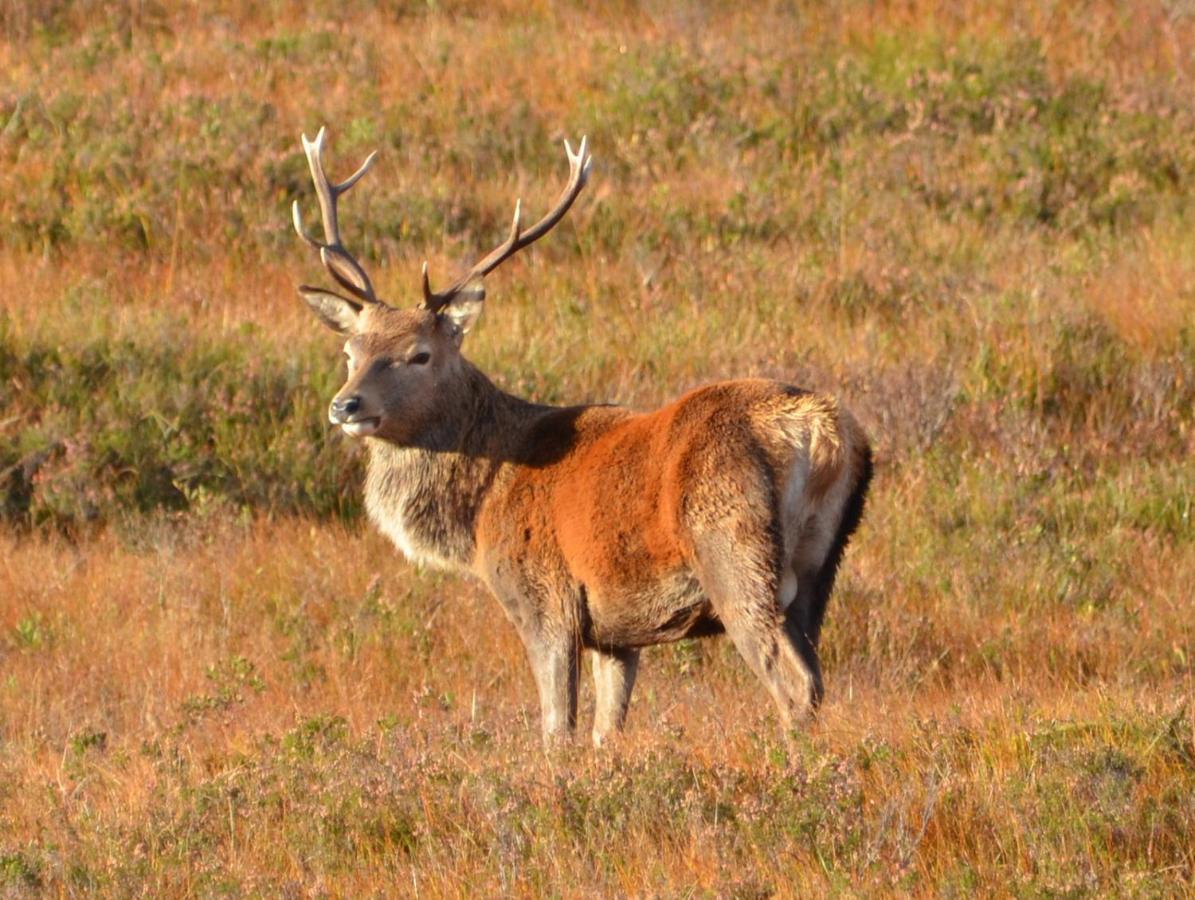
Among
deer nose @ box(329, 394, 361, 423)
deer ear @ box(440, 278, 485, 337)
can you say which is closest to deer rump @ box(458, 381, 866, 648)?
deer nose @ box(329, 394, 361, 423)

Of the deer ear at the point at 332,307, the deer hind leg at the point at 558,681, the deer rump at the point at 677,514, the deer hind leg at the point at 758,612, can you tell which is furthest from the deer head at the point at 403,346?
the deer hind leg at the point at 758,612

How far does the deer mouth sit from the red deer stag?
0.01m

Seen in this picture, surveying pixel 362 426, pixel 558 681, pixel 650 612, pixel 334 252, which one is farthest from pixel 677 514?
pixel 334 252

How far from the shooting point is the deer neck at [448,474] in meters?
7.68

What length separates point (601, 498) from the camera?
23.1 feet

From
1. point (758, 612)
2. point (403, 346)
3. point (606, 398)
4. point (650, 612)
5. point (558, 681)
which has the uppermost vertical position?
point (403, 346)

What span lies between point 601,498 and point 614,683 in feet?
2.61

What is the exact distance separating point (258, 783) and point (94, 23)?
1218 cm

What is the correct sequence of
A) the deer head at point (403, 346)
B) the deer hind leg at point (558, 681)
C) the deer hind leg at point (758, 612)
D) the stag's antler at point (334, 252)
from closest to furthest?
the deer hind leg at point (758, 612) < the deer hind leg at point (558, 681) < the deer head at point (403, 346) < the stag's antler at point (334, 252)

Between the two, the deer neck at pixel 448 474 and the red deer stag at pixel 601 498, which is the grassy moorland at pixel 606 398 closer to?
the red deer stag at pixel 601 498

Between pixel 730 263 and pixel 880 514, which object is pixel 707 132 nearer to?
pixel 730 263

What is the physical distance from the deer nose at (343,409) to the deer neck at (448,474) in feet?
1.63

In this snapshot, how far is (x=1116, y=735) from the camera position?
6117 mm

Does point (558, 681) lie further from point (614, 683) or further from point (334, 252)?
point (334, 252)
